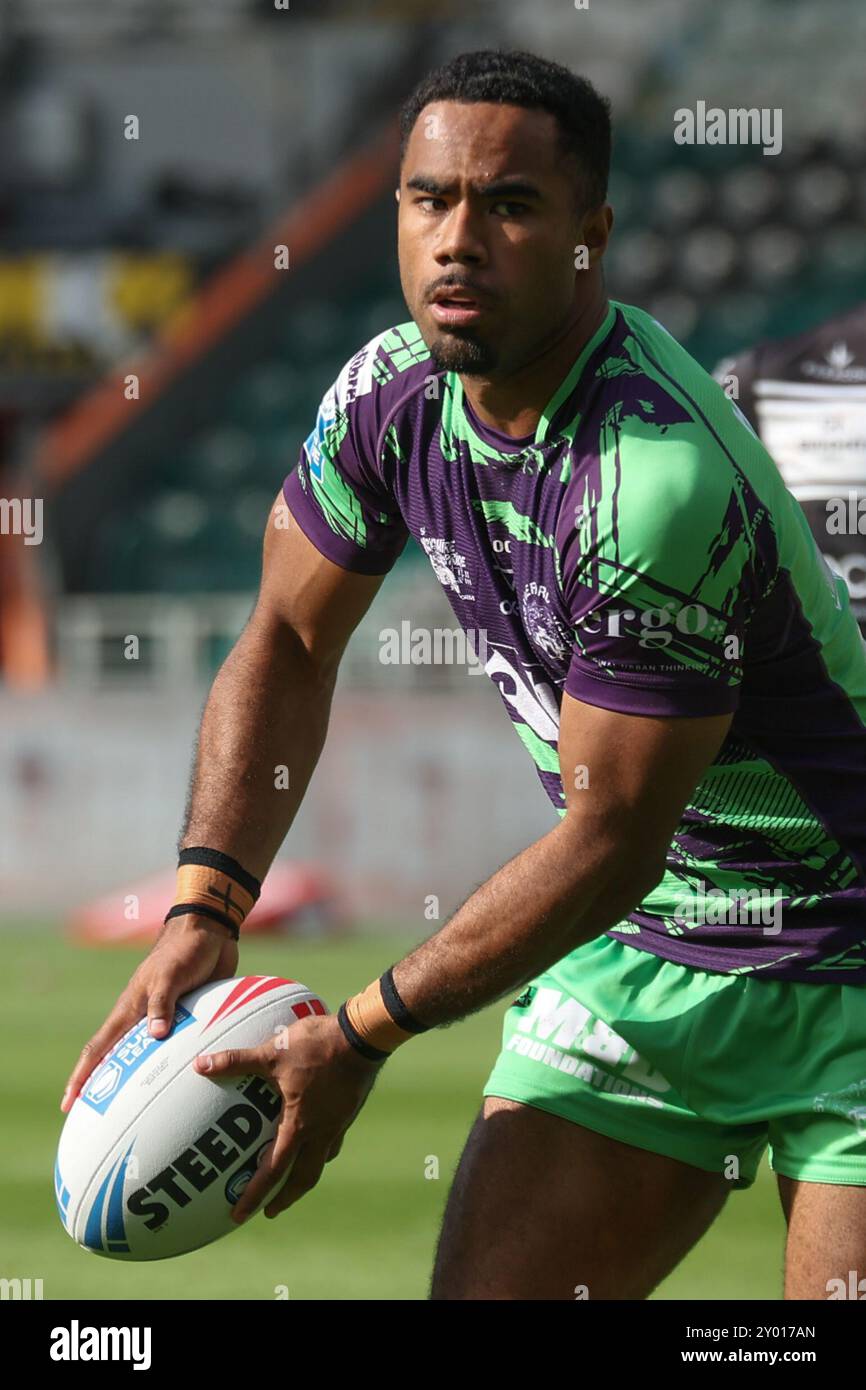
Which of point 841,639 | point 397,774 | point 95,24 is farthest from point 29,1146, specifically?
point 95,24

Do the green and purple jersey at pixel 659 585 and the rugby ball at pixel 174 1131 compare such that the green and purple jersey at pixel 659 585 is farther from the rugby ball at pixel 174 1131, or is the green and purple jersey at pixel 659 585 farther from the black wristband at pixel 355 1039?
the rugby ball at pixel 174 1131

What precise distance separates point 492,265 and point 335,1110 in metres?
1.37

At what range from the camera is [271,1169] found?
11.2 feet

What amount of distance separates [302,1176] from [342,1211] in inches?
147

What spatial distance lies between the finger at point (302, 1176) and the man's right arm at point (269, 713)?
0.45 metres

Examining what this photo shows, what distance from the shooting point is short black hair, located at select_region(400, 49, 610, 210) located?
127 inches

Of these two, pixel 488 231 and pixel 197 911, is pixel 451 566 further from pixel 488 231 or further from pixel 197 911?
pixel 197 911
